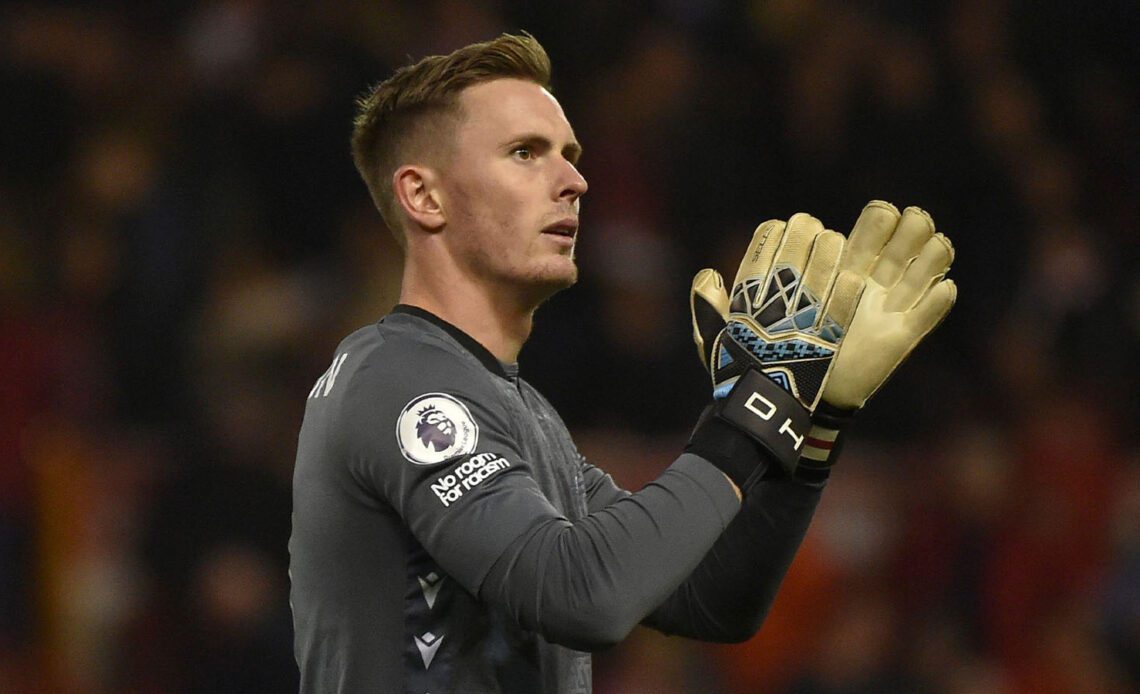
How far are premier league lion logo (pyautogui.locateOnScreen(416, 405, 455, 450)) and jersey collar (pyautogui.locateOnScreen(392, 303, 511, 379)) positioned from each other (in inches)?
11.0

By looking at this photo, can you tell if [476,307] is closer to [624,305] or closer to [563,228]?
[563,228]

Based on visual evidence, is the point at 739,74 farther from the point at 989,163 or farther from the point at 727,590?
the point at 727,590

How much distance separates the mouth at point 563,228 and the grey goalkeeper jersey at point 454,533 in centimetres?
23

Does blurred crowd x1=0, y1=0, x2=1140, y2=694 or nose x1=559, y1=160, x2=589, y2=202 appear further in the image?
blurred crowd x1=0, y1=0, x2=1140, y2=694

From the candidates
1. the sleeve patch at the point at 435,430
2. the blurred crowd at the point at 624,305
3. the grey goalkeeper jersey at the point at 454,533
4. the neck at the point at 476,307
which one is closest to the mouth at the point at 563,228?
the neck at the point at 476,307

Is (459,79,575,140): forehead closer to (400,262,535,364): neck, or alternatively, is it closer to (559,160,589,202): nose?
(559,160,589,202): nose

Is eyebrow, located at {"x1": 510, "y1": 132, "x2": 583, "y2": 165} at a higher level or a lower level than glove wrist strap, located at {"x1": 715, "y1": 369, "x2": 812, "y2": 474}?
higher

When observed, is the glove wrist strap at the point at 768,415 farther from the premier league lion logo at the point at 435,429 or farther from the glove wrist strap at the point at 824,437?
the premier league lion logo at the point at 435,429

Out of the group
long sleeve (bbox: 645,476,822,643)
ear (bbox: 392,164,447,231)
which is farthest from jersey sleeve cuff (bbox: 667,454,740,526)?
ear (bbox: 392,164,447,231)

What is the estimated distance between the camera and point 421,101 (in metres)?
2.63

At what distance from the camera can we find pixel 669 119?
20.1 feet

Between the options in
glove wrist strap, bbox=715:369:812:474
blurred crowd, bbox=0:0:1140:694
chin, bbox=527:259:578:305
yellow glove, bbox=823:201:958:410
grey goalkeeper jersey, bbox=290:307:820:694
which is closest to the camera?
grey goalkeeper jersey, bbox=290:307:820:694

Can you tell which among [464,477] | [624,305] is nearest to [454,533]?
[464,477]

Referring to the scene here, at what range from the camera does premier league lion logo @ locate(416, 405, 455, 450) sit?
7.22 ft
